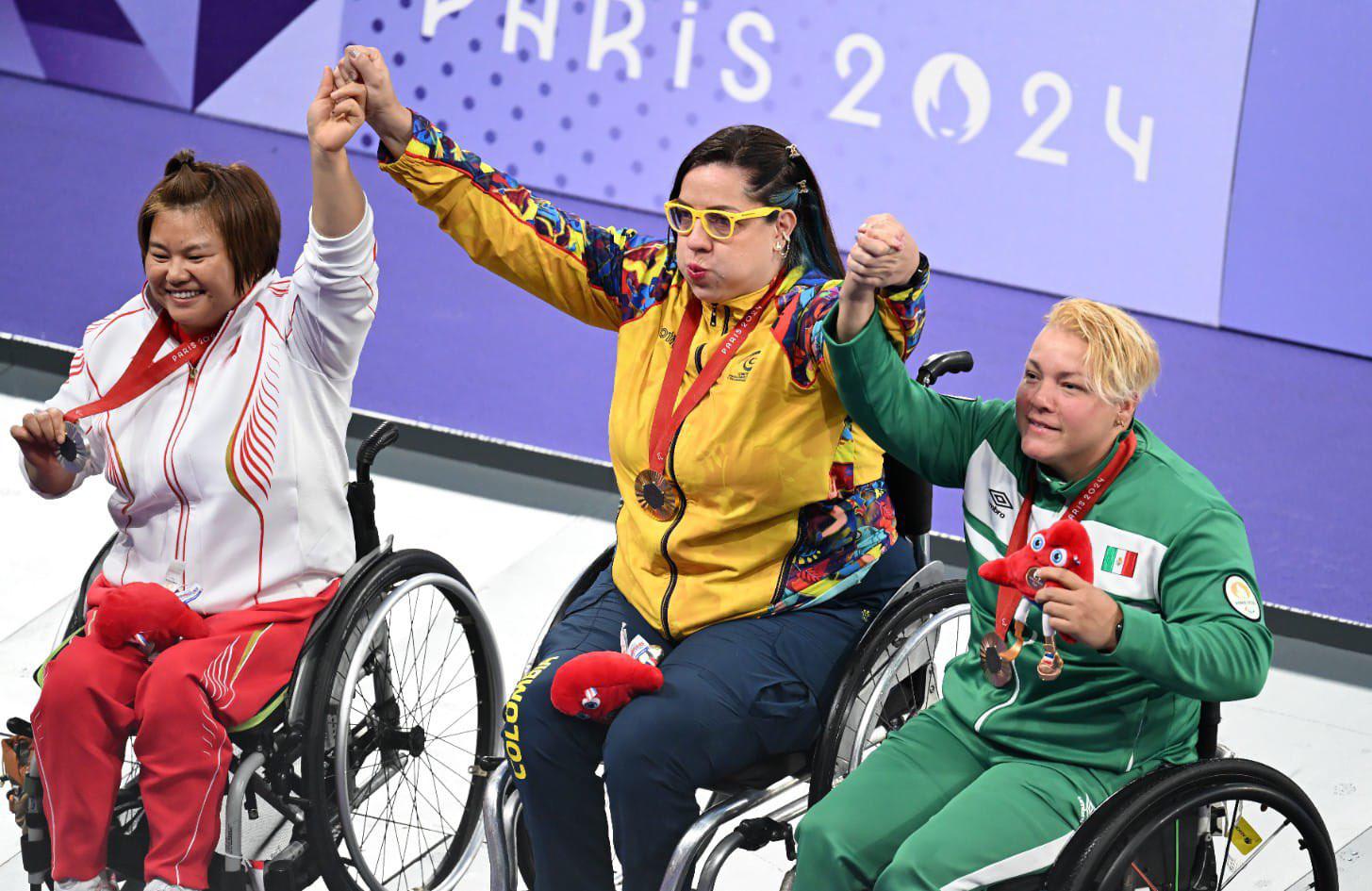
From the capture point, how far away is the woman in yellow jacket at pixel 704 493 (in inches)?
84.8

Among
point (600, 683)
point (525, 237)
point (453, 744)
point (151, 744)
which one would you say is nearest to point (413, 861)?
point (453, 744)

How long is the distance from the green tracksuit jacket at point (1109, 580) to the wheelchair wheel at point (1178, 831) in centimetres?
9

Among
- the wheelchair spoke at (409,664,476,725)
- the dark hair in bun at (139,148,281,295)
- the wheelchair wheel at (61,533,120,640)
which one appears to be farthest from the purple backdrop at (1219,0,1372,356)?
the wheelchair wheel at (61,533,120,640)

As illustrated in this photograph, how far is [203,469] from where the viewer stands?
234 cm

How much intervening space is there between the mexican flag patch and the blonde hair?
0.18m

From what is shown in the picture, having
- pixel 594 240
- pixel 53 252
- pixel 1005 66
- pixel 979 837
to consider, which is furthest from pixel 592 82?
pixel 979 837

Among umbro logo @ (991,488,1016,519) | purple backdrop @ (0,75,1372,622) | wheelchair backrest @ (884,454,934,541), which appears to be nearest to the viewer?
umbro logo @ (991,488,1016,519)

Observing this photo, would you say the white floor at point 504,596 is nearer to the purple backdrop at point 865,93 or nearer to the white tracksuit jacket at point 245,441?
the white tracksuit jacket at point 245,441

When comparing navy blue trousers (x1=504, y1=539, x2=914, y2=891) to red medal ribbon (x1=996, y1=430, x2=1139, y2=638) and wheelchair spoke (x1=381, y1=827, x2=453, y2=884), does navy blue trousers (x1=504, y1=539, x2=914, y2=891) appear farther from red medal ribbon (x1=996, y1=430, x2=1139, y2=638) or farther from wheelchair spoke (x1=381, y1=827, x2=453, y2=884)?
wheelchair spoke (x1=381, y1=827, x2=453, y2=884)

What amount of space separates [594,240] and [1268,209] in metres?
2.34

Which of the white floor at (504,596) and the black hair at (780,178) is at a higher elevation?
the black hair at (780,178)

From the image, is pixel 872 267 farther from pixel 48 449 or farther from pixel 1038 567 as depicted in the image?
pixel 48 449

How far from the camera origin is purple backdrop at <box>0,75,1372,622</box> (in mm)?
4172

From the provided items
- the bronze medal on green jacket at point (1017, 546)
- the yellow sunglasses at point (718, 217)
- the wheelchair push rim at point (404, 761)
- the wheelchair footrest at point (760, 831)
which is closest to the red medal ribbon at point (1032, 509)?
the bronze medal on green jacket at point (1017, 546)
